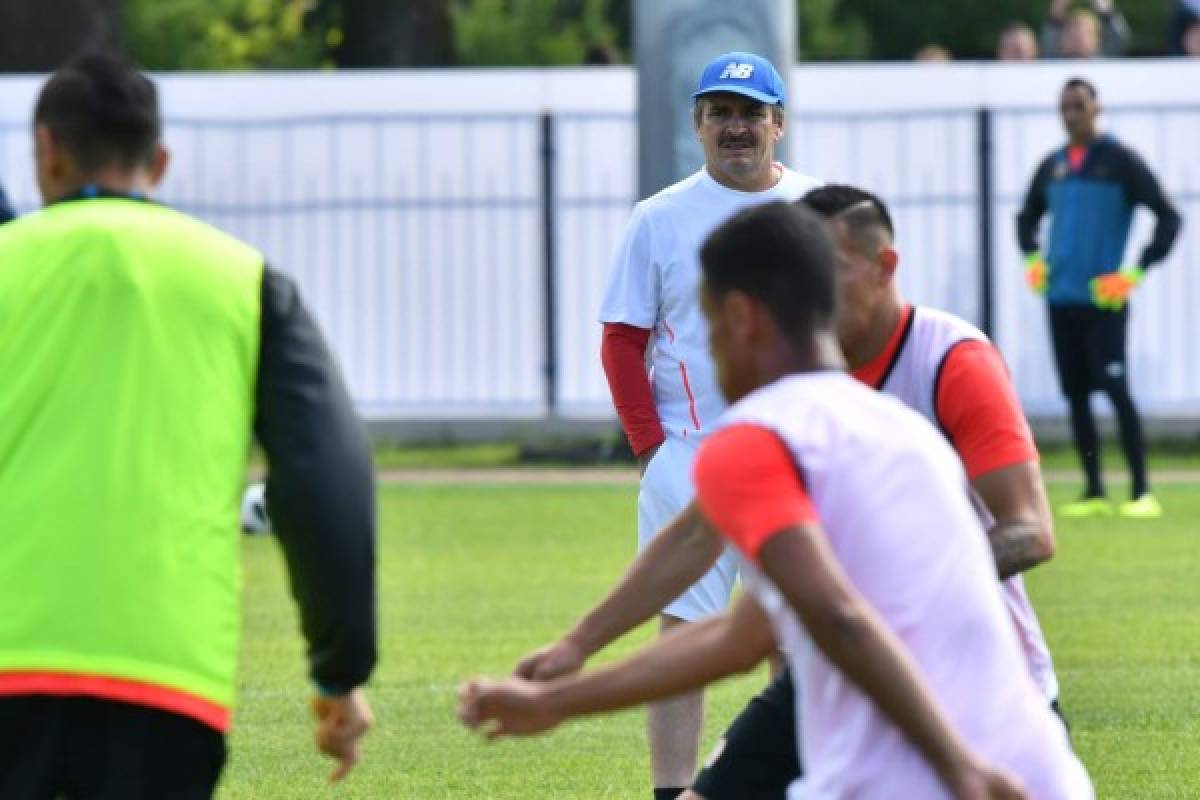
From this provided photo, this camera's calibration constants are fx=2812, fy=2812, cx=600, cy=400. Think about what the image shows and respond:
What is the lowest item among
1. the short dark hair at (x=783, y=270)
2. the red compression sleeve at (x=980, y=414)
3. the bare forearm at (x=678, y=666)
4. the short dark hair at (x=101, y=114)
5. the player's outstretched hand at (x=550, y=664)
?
the player's outstretched hand at (x=550, y=664)

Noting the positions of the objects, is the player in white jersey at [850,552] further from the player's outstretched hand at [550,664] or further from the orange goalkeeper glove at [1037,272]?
the orange goalkeeper glove at [1037,272]

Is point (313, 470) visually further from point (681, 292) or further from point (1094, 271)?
point (1094, 271)

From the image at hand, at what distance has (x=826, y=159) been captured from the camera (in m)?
22.4

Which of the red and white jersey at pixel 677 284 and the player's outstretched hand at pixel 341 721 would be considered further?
the red and white jersey at pixel 677 284

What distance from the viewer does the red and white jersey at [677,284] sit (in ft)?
25.8

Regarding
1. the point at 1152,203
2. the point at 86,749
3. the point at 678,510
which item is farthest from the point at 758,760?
the point at 1152,203

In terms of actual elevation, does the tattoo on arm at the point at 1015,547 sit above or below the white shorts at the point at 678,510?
above

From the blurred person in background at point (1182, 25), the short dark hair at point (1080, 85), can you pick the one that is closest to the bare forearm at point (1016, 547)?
the short dark hair at point (1080, 85)

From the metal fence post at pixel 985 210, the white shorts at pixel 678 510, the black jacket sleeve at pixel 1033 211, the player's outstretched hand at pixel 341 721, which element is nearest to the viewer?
the player's outstretched hand at pixel 341 721

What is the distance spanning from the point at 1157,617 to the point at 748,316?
27.6ft

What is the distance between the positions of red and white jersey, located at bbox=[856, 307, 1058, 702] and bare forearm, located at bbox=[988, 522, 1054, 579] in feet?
0.28

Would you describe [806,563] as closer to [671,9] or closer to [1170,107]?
[671,9]

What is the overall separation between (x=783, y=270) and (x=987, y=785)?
2.60 ft

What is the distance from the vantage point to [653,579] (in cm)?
517
